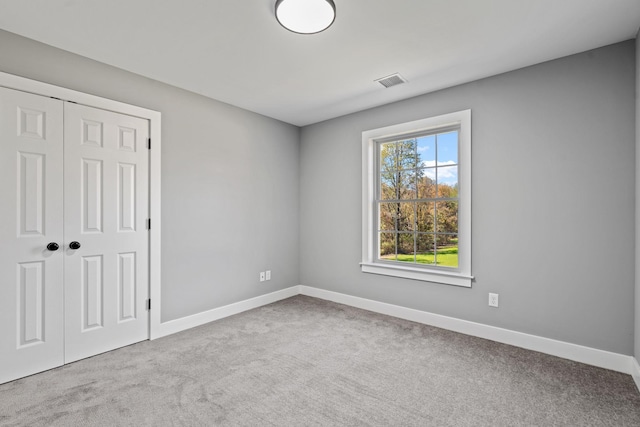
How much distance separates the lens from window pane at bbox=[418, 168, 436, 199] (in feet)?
11.6

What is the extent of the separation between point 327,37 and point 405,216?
88.4 inches

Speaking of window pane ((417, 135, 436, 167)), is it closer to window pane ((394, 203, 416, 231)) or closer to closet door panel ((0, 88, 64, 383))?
window pane ((394, 203, 416, 231))

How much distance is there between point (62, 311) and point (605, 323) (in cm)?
440

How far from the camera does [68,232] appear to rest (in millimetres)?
2537

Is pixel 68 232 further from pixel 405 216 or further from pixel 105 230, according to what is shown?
pixel 405 216

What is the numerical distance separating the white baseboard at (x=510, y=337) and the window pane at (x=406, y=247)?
593 millimetres

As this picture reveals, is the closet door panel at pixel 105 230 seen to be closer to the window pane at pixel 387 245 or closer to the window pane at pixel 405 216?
the window pane at pixel 387 245

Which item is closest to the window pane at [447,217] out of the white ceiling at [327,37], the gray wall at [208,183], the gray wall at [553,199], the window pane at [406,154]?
the gray wall at [553,199]

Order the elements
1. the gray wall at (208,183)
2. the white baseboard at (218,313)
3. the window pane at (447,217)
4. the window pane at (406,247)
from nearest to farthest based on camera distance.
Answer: the gray wall at (208,183) → the white baseboard at (218,313) → the window pane at (447,217) → the window pane at (406,247)

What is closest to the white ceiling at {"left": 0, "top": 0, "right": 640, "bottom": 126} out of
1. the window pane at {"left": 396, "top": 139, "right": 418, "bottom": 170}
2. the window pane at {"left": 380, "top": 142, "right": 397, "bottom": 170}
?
the window pane at {"left": 396, "top": 139, "right": 418, "bottom": 170}

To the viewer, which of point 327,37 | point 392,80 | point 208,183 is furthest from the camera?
point 208,183

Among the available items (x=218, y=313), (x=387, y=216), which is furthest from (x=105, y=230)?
(x=387, y=216)

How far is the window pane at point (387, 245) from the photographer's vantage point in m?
3.90

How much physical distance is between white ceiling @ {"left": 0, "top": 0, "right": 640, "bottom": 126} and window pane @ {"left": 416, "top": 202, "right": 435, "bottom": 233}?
1318mm
